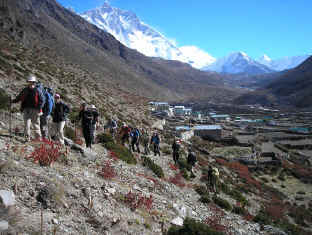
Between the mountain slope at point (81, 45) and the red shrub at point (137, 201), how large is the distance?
182ft

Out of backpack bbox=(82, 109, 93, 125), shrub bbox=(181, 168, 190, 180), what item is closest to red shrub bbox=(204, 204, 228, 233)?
shrub bbox=(181, 168, 190, 180)

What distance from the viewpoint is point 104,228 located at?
512 cm

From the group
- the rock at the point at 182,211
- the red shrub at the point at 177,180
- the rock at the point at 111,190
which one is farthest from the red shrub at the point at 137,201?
the red shrub at the point at 177,180

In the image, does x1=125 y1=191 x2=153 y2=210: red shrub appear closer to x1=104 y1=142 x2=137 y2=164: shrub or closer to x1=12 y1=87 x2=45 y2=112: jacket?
x1=12 y1=87 x2=45 y2=112: jacket

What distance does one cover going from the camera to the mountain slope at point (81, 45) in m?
66.8

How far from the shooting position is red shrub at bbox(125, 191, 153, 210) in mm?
6582

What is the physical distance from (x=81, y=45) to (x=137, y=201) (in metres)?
114

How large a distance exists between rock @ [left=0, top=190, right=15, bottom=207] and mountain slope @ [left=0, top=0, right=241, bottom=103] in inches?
2228

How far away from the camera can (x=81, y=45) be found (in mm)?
110375

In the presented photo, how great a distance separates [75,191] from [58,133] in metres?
3.12

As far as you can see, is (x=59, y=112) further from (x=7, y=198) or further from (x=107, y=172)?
(x=7, y=198)

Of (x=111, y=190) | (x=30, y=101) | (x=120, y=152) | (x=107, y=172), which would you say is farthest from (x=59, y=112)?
(x=120, y=152)

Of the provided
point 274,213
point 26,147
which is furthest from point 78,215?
point 274,213

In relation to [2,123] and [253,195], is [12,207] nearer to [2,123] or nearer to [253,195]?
[2,123]
